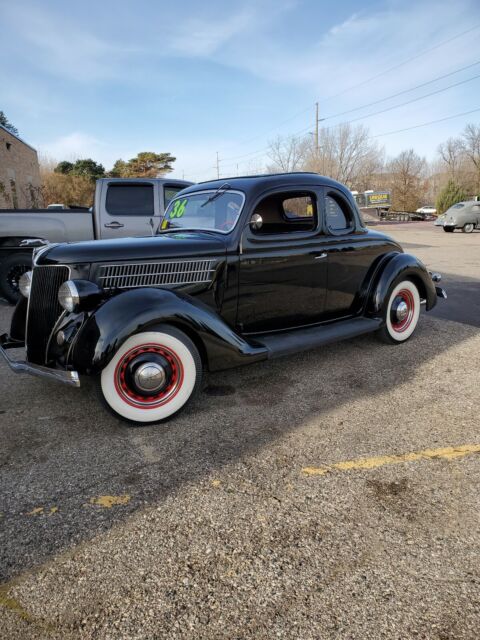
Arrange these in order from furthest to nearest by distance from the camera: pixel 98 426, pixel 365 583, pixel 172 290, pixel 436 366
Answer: pixel 436 366 → pixel 172 290 → pixel 98 426 → pixel 365 583

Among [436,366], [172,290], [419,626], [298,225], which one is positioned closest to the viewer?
[419,626]

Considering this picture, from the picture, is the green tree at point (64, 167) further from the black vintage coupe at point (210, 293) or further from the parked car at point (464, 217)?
the black vintage coupe at point (210, 293)

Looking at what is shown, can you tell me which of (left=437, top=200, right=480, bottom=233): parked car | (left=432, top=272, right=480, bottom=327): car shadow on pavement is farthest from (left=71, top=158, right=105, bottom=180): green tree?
(left=432, top=272, right=480, bottom=327): car shadow on pavement

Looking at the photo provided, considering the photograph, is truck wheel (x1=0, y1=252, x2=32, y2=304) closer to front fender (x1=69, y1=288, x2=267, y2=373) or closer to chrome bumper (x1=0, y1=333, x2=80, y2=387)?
chrome bumper (x1=0, y1=333, x2=80, y2=387)

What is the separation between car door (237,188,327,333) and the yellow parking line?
1.54 m

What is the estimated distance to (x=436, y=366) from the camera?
3.96 m

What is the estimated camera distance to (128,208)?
6848mm

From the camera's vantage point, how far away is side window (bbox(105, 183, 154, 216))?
6766 millimetres

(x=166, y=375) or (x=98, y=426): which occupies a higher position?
(x=166, y=375)

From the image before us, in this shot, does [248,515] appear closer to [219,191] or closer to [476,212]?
[219,191]

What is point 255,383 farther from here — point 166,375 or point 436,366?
point 436,366

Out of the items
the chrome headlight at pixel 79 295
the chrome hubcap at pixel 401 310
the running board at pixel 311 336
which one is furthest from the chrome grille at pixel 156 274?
the chrome hubcap at pixel 401 310

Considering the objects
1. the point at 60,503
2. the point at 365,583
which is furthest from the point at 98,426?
the point at 365,583

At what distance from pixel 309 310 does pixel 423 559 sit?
250cm
